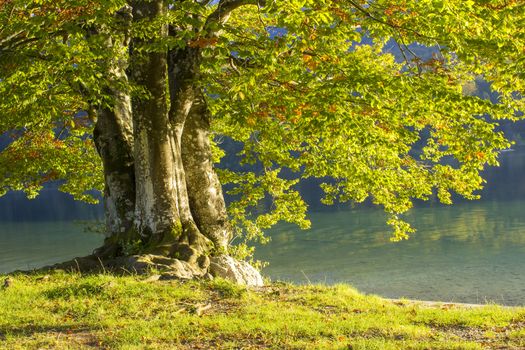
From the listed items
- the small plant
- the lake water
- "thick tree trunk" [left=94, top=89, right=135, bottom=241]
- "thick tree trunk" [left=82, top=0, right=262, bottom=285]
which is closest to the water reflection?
the lake water

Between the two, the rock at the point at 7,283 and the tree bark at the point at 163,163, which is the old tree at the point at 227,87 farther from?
the rock at the point at 7,283

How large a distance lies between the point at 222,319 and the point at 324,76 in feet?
23.9

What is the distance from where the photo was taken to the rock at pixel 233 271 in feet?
49.9

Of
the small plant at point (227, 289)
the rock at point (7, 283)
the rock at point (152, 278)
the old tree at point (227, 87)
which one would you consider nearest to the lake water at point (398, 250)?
the old tree at point (227, 87)

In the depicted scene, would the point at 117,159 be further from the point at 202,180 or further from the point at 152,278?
the point at 152,278

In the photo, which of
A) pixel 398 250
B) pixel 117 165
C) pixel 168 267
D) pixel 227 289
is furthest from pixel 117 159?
pixel 398 250

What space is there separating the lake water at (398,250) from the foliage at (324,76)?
5632mm

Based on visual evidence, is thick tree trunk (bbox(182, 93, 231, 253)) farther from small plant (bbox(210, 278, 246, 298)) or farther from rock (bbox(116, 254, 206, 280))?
small plant (bbox(210, 278, 246, 298))

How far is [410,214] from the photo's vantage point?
75.9 metres

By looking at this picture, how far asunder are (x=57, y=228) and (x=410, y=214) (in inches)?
2057

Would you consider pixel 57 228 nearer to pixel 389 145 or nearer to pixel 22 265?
pixel 22 265

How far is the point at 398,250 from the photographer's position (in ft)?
166

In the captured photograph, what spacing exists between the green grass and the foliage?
15.5 feet

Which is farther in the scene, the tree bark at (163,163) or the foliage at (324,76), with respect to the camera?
the tree bark at (163,163)
